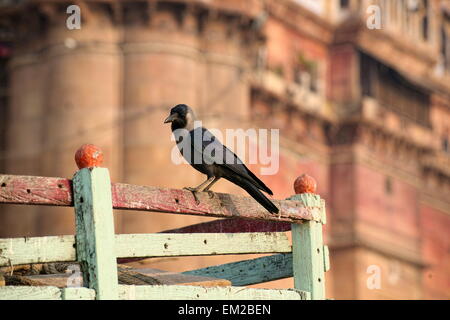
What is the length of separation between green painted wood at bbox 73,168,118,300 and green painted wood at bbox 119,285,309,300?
6.4 inches

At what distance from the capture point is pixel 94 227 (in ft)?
24.3

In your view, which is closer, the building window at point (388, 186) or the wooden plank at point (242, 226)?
the wooden plank at point (242, 226)

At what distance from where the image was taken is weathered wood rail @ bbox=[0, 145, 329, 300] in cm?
732

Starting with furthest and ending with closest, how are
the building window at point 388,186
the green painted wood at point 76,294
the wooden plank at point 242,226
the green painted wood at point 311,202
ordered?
the building window at point 388,186, the wooden plank at point 242,226, the green painted wood at point 311,202, the green painted wood at point 76,294

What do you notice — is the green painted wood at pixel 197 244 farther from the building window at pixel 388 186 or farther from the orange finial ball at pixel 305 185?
the building window at pixel 388 186

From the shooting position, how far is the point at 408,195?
41.0m

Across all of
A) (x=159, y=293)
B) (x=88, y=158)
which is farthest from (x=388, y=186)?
(x=88, y=158)

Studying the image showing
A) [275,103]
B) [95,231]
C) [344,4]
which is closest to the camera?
[95,231]

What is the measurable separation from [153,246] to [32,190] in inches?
36.9

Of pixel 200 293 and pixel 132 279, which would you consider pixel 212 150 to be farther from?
pixel 200 293

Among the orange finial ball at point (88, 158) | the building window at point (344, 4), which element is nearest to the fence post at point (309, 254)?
the orange finial ball at point (88, 158)

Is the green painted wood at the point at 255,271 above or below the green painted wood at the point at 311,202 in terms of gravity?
below

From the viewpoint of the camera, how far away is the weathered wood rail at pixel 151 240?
732cm

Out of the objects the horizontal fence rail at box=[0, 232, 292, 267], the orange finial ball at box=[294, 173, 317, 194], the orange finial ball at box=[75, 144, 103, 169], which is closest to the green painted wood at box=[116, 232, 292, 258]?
the horizontal fence rail at box=[0, 232, 292, 267]
